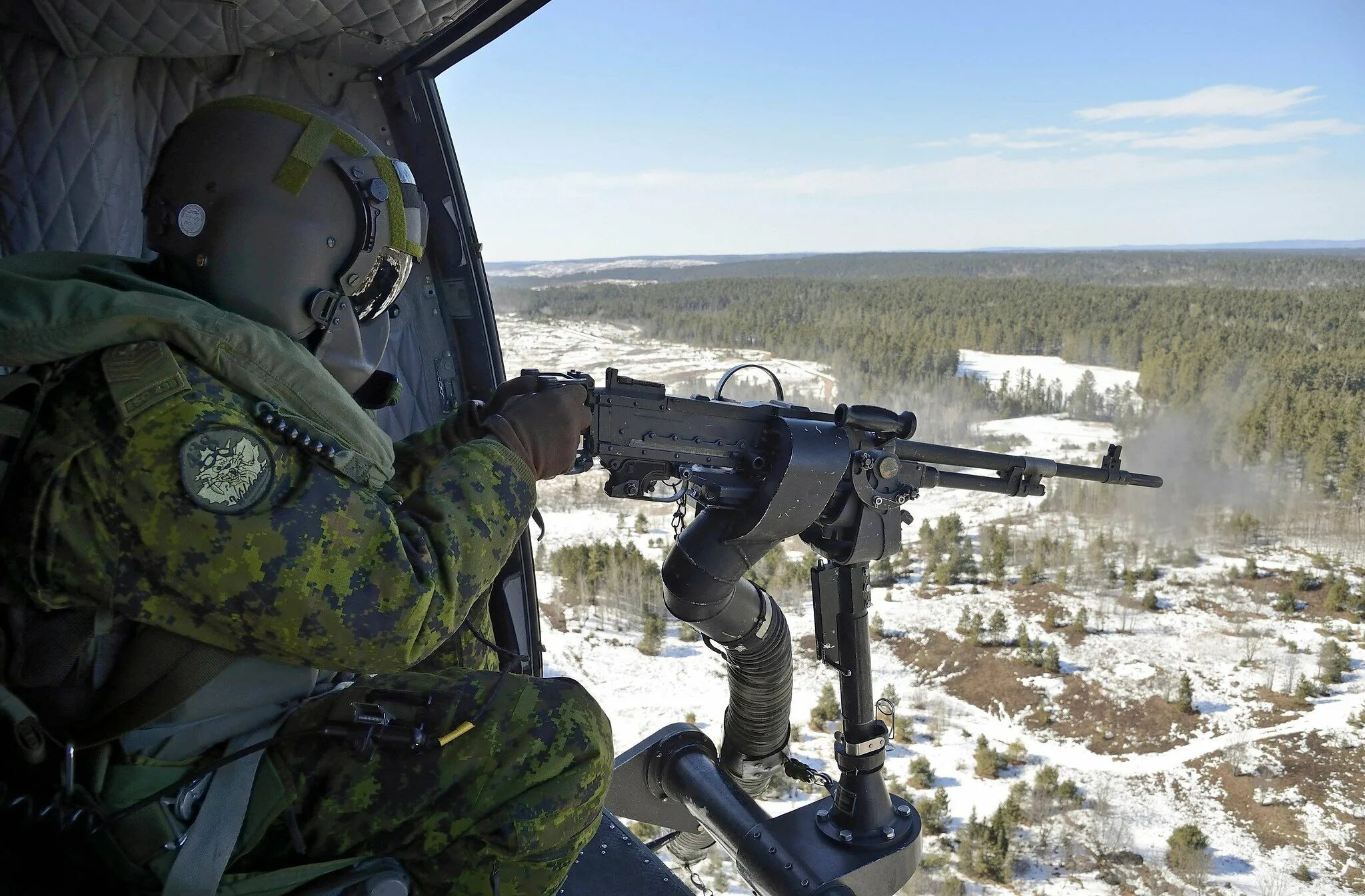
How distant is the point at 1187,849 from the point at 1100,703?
120 inches

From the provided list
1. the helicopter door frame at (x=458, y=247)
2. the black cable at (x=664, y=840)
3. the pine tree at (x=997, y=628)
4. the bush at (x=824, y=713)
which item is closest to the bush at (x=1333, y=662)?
the pine tree at (x=997, y=628)

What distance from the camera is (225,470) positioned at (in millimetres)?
1246

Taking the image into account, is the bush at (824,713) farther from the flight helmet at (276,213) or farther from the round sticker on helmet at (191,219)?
the round sticker on helmet at (191,219)

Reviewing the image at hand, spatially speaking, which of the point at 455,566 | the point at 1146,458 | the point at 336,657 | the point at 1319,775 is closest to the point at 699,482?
the point at 455,566

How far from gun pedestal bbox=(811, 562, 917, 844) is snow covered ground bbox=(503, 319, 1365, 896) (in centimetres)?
259

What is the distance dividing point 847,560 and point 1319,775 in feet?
22.6

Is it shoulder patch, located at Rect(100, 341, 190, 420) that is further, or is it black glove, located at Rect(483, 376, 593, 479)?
black glove, located at Rect(483, 376, 593, 479)

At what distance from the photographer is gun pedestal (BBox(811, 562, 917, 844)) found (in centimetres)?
277

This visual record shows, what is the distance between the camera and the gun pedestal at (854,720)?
109 inches

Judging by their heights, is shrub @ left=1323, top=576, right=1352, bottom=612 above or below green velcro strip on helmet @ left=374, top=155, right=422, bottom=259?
below

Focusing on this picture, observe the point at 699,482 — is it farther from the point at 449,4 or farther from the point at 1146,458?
the point at 1146,458

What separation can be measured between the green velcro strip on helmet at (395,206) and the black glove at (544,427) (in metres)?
0.36

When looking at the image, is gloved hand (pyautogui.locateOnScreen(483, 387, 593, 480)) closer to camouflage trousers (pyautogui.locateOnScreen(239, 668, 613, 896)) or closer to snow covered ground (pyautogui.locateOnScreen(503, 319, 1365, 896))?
camouflage trousers (pyautogui.locateOnScreen(239, 668, 613, 896))

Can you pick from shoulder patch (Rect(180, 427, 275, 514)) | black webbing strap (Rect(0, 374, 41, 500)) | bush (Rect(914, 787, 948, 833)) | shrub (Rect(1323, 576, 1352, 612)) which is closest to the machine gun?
shoulder patch (Rect(180, 427, 275, 514))
